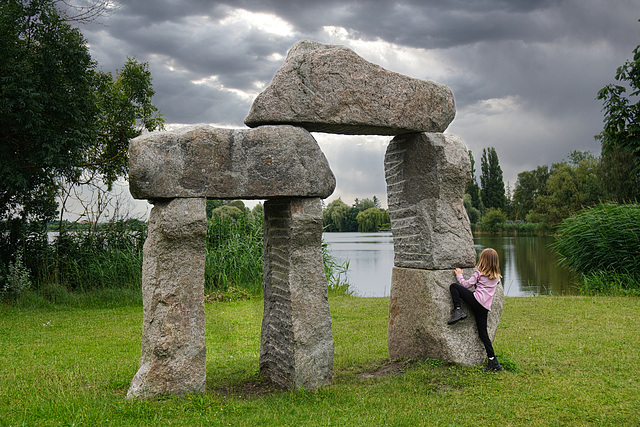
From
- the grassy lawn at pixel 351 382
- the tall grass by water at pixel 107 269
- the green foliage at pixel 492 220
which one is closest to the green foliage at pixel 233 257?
the tall grass by water at pixel 107 269

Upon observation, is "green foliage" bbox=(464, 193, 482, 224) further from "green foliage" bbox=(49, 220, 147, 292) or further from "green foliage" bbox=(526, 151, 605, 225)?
"green foliage" bbox=(49, 220, 147, 292)

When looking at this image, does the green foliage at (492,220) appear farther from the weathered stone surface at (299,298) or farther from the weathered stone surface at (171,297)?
the weathered stone surface at (171,297)

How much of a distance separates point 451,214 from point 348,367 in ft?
6.85

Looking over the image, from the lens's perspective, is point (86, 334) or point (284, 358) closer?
point (284, 358)

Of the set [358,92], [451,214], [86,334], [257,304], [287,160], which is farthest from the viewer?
[257,304]

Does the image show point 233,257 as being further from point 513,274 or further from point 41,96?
point 513,274

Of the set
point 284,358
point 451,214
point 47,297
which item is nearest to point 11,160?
point 47,297

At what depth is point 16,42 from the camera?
9.74 m

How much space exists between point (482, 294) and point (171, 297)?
315 cm

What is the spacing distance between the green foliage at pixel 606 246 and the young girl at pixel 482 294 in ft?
24.8

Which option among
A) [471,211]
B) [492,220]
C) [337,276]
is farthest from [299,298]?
[492,220]

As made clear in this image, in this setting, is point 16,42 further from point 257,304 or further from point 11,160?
point 257,304

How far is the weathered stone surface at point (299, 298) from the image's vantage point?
493 cm

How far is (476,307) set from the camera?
557 cm
